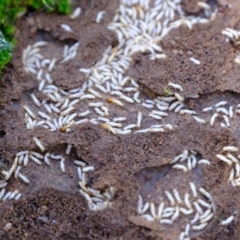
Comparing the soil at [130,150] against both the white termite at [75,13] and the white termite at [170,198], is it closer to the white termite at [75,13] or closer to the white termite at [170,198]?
the white termite at [170,198]

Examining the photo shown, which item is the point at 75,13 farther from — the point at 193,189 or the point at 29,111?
the point at 193,189

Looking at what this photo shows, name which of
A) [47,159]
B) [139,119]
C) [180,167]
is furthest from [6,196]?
[180,167]

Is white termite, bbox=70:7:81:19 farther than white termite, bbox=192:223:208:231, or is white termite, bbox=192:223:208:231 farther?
white termite, bbox=70:7:81:19

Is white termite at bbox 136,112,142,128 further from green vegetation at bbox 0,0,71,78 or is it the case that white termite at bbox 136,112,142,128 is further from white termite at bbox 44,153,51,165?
green vegetation at bbox 0,0,71,78

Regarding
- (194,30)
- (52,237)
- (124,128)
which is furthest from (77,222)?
(194,30)

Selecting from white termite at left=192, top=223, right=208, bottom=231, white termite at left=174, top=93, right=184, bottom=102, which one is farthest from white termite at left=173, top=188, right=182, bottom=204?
white termite at left=174, top=93, right=184, bottom=102

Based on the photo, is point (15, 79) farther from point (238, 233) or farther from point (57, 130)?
point (238, 233)
